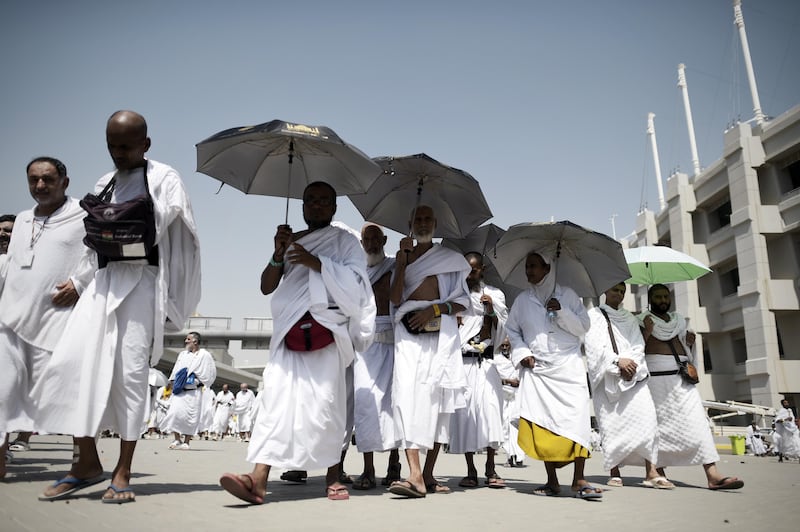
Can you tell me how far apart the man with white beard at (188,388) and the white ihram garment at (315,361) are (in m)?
9.22

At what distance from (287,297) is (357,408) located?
4.87 feet

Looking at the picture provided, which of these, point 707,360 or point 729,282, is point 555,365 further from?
point 707,360

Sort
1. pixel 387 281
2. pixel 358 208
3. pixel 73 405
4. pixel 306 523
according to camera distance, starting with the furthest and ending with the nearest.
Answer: pixel 358 208
pixel 387 281
pixel 73 405
pixel 306 523

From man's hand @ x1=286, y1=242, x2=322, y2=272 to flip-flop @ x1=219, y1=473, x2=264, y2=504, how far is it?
166 centimetres

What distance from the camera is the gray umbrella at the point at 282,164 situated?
18.0 ft

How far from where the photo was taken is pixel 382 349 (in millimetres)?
6172

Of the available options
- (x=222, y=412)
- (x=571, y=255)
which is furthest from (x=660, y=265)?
(x=222, y=412)

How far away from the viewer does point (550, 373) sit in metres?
5.99

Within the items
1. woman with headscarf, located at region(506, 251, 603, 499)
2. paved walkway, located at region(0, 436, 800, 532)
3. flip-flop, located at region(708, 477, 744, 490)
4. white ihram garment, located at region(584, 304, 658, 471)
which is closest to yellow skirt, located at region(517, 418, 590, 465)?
woman with headscarf, located at region(506, 251, 603, 499)

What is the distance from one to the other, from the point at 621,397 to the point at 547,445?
197 cm

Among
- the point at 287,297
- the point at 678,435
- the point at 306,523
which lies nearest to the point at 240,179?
the point at 287,297

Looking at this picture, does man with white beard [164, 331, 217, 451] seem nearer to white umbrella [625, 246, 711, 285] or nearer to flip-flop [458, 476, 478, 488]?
flip-flop [458, 476, 478, 488]

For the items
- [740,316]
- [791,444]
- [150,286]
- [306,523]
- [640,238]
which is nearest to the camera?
[306,523]

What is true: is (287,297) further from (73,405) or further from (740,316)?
(740,316)
